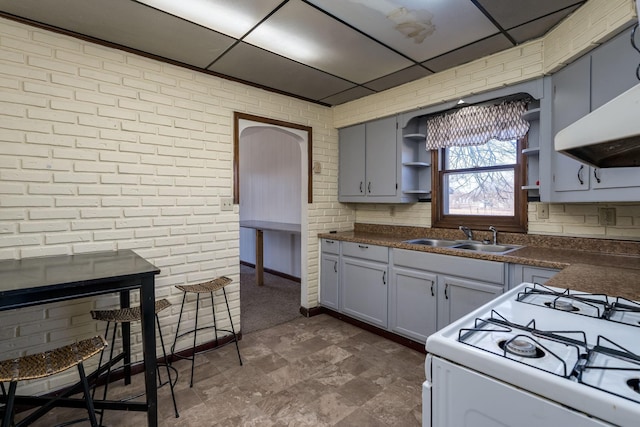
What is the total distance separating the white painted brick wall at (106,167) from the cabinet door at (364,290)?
3.67ft

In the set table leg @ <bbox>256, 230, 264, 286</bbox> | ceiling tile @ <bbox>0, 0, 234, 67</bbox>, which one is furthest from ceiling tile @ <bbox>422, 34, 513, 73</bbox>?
table leg @ <bbox>256, 230, 264, 286</bbox>

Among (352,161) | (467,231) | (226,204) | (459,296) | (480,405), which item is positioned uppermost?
(352,161)

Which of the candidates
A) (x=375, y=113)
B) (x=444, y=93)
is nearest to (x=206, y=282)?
(x=375, y=113)

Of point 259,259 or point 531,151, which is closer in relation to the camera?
point 531,151

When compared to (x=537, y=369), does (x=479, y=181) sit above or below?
above

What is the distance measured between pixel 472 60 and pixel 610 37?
93 cm

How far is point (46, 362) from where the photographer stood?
1.38 meters

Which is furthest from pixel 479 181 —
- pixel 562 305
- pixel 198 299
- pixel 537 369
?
pixel 198 299

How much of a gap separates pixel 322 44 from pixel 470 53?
1.15 meters

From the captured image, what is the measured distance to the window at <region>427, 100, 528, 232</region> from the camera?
2.67 metres

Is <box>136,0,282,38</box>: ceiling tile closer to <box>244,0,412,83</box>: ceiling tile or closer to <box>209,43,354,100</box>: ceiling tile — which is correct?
<box>244,0,412,83</box>: ceiling tile

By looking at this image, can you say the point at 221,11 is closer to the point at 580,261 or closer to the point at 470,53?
the point at 470,53

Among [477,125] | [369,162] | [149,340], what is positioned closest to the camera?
[149,340]

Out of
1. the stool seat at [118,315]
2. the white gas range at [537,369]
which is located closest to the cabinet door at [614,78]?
the white gas range at [537,369]
